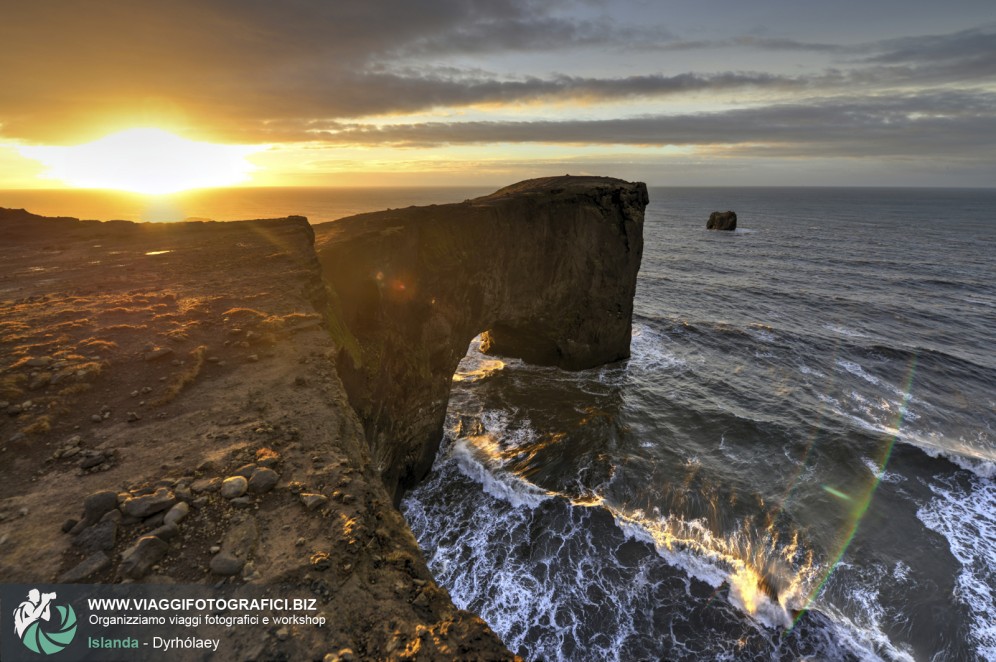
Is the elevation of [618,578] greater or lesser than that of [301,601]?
lesser

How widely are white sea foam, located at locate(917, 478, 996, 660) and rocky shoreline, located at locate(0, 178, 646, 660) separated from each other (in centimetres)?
1747

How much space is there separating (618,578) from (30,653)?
14172 mm

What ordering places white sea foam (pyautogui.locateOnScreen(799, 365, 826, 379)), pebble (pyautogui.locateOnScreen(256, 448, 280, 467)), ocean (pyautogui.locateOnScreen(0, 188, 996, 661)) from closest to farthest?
pebble (pyautogui.locateOnScreen(256, 448, 280, 467))
ocean (pyautogui.locateOnScreen(0, 188, 996, 661))
white sea foam (pyautogui.locateOnScreen(799, 365, 826, 379))

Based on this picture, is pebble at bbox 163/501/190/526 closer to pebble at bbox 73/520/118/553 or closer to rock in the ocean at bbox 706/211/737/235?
pebble at bbox 73/520/118/553

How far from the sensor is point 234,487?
19.6ft

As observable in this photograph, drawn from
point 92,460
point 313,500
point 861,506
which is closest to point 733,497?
point 861,506

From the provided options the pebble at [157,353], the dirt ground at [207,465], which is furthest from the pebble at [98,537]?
the pebble at [157,353]

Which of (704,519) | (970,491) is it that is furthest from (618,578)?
(970,491)

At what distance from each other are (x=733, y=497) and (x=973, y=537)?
26.5 ft

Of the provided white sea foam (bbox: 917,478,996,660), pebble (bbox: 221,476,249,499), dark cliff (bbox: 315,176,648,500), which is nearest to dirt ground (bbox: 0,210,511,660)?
pebble (bbox: 221,476,249,499)

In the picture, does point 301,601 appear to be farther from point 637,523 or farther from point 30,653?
point 637,523

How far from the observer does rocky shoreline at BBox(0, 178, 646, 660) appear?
4.93 meters

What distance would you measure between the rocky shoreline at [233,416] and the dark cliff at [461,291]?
0.51 ft

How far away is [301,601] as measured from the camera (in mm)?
4773
